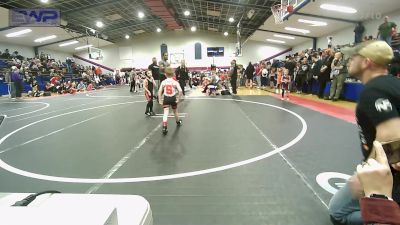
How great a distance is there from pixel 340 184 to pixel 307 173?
405 mm

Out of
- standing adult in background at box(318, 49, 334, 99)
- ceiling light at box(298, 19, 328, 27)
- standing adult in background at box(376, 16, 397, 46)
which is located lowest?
standing adult in background at box(318, 49, 334, 99)

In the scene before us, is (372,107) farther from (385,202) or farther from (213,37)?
(213,37)

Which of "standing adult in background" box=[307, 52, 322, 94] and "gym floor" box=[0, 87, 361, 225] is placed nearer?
"gym floor" box=[0, 87, 361, 225]

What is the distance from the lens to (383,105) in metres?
1.73

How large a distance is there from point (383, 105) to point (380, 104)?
19 mm

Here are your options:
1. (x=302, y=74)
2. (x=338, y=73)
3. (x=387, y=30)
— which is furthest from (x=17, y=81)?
(x=387, y=30)

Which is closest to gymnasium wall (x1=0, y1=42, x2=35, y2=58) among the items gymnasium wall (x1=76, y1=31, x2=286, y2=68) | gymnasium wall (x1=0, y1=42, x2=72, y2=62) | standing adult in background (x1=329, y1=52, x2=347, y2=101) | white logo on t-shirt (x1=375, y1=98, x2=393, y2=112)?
gymnasium wall (x1=0, y1=42, x2=72, y2=62)

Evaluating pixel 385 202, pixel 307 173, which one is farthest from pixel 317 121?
pixel 385 202

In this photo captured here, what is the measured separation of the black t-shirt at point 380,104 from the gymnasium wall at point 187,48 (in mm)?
33454

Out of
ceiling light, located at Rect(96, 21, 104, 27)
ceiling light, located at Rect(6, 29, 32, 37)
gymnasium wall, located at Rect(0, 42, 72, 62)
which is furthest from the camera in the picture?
ceiling light, located at Rect(96, 21, 104, 27)

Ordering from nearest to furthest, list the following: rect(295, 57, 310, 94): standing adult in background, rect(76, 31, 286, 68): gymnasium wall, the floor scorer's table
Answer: the floor scorer's table < rect(295, 57, 310, 94): standing adult in background < rect(76, 31, 286, 68): gymnasium wall

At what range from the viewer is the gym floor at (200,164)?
2.67 metres

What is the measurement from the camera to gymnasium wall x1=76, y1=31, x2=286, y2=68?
35.0 m

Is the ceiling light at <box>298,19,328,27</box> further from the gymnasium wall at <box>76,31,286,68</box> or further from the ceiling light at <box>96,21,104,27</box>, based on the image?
the ceiling light at <box>96,21,104,27</box>
